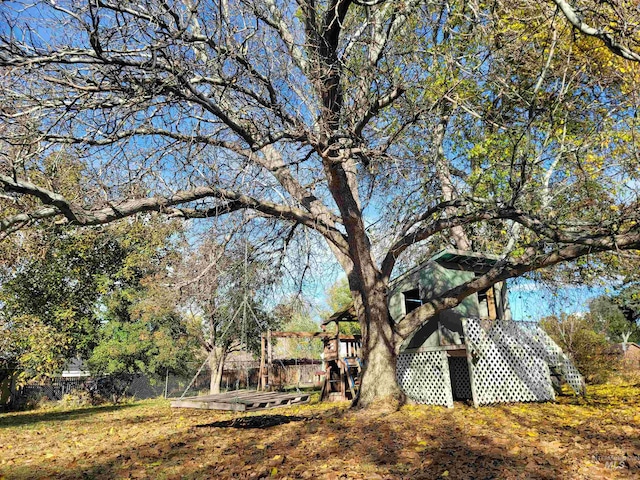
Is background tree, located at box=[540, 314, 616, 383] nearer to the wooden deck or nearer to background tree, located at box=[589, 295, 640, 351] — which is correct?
the wooden deck

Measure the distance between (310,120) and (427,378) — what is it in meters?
7.48

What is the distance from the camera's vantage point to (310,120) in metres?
7.95

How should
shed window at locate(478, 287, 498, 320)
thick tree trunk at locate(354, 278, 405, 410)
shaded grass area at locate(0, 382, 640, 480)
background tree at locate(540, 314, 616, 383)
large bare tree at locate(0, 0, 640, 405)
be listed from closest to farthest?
shaded grass area at locate(0, 382, 640, 480) < large bare tree at locate(0, 0, 640, 405) < thick tree trunk at locate(354, 278, 405, 410) < shed window at locate(478, 287, 498, 320) < background tree at locate(540, 314, 616, 383)

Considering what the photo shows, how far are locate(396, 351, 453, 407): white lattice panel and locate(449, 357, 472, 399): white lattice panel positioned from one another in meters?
2.44

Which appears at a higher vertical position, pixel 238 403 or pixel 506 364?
pixel 506 364

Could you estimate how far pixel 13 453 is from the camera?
22.6ft

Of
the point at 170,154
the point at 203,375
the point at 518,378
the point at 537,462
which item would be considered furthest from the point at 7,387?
the point at 537,462

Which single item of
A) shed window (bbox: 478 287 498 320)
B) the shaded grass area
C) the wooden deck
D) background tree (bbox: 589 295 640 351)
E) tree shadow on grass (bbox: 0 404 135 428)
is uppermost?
background tree (bbox: 589 295 640 351)

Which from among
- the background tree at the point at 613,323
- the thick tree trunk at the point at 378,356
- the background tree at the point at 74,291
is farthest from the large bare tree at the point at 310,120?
the background tree at the point at 613,323

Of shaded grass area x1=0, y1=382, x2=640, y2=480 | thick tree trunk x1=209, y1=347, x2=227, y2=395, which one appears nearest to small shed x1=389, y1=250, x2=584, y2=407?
shaded grass area x1=0, y1=382, x2=640, y2=480

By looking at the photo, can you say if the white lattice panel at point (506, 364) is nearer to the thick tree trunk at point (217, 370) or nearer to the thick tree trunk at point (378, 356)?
the thick tree trunk at point (378, 356)

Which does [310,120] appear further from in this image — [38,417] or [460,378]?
[38,417]

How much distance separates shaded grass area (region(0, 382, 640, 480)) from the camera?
15.3 ft

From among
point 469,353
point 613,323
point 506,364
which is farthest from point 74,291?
point 613,323
